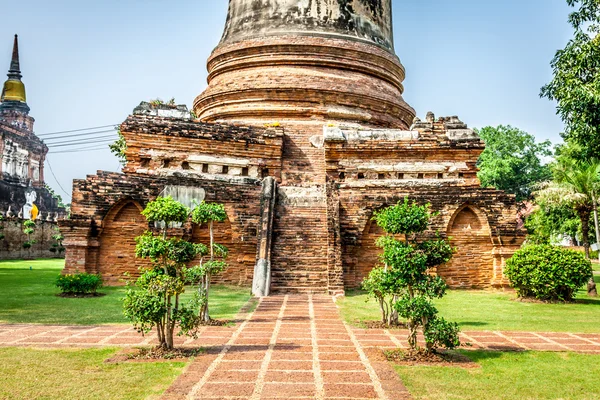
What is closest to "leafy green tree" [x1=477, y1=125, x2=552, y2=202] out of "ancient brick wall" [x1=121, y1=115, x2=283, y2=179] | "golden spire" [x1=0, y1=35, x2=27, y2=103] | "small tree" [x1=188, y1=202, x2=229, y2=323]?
"ancient brick wall" [x1=121, y1=115, x2=283, y2=179]

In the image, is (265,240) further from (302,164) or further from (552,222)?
(552,222)

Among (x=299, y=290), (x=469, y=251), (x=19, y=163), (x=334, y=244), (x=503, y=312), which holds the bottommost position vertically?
(x=503, y=312)

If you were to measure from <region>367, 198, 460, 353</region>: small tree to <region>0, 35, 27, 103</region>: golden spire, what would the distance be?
53.4 metres

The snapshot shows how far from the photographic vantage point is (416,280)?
6832mm

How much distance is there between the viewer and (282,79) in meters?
17.3

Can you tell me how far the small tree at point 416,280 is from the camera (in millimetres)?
6355

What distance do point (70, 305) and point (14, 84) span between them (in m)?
50.3

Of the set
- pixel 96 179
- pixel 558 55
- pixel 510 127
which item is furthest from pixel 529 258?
pixel 510 127

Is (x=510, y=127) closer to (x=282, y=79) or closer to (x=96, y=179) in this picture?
(x=282, y=79)

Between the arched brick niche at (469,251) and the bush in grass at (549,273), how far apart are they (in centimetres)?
164

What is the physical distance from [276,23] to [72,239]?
9687 mm

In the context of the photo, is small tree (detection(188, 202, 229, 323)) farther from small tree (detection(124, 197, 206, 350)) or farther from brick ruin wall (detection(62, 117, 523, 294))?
brick ruin wall (detection(62, 117, 523, 294))

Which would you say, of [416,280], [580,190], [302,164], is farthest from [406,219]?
A: [580,190]

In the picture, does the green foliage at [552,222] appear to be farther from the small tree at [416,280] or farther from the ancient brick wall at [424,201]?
the small tree at [416,280]
